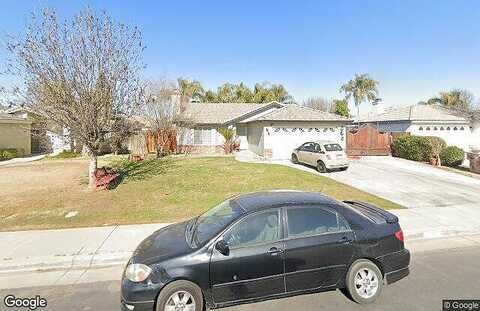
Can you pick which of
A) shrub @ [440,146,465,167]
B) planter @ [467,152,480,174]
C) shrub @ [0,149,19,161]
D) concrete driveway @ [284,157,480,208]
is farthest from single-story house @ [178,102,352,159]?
shrub @ [0,149,19,161]

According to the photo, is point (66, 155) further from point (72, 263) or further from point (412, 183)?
point (412, 183)

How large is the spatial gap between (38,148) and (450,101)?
4945 centimetres

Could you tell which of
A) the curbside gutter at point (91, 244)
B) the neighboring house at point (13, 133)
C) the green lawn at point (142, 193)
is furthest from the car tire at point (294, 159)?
the neighboring house at point (13, 133)

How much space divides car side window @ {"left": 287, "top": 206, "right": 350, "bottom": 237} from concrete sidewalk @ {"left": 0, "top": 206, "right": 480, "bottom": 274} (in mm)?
3554

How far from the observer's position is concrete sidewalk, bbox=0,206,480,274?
5.97 m

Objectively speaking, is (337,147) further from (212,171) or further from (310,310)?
(310,310)

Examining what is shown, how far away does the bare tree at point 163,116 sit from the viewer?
23812 mm

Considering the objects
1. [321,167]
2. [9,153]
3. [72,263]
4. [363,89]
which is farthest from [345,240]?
[363,89]

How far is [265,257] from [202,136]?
2327cm

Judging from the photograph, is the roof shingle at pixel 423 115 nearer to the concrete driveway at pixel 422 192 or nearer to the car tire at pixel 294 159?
the concrete driveway at pixel 422 192

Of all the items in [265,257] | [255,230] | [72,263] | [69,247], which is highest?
[255,230]

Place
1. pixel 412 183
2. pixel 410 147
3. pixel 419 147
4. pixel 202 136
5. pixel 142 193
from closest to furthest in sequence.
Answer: pixel 142 193 < pixel 412 183 < pixel 419 147 < pixel 410 147 < pixel 202 136

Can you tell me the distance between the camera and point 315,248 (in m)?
4.32

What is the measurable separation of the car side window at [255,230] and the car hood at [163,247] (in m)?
0.60
